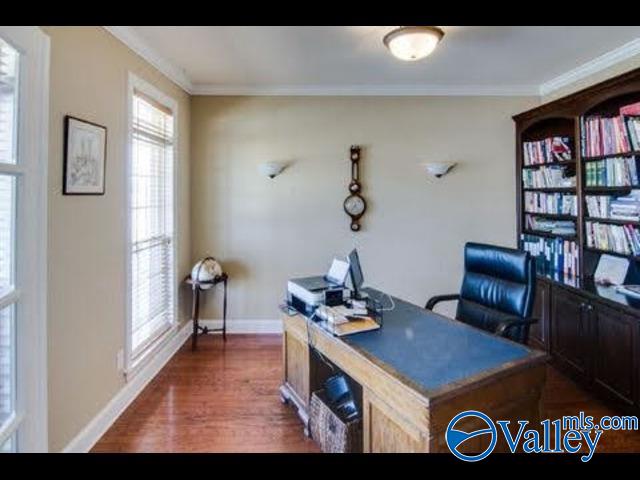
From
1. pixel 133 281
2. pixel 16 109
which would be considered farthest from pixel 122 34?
pixel 133 281

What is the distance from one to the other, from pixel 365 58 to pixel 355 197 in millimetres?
1298

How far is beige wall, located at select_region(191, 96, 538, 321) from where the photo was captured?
3734 mm

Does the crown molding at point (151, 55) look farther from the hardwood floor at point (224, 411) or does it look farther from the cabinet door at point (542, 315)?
the cabinet door at point (542, 315)

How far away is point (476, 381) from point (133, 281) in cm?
233

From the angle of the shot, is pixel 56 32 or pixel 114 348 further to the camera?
pixel 114 348

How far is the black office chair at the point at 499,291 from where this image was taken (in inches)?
84.0

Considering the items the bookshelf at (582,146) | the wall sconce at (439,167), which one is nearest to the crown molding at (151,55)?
the wall sconce at (439,167)

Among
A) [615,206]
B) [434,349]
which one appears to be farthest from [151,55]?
[615,206]

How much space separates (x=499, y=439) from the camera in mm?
1421

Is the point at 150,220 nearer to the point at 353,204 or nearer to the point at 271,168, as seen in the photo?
the point at 271,168

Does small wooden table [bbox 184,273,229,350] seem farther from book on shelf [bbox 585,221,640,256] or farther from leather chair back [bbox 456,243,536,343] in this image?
book on shelf [bbox 585,221,640,256]

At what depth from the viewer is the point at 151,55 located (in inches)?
109

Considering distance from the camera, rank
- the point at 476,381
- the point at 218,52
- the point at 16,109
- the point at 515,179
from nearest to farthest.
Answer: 1. the point at 476,381
2. the point at 16,109
3. the point at 218,52
4. the point at 515,179

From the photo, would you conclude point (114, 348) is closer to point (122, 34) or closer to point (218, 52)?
point (122, 34)
